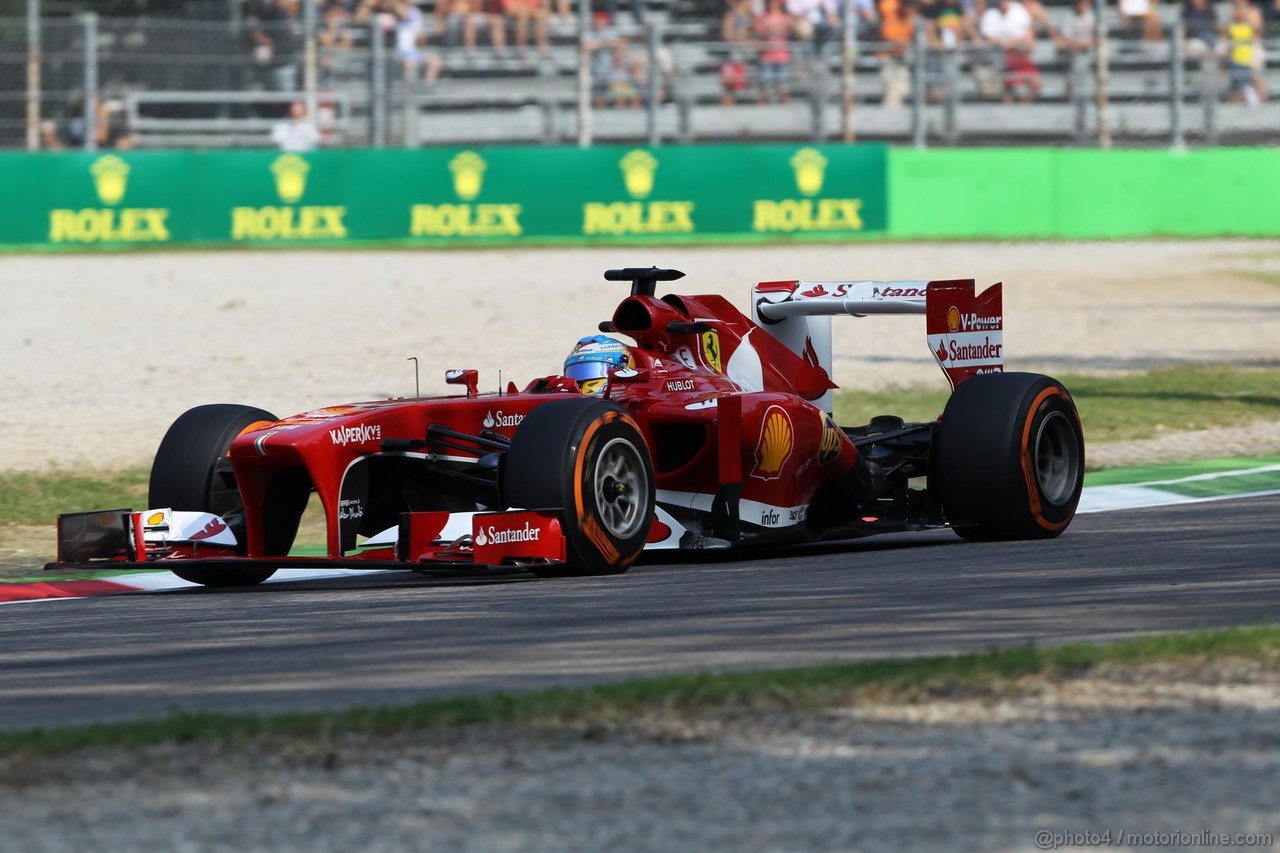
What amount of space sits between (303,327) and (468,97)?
721 centimetres

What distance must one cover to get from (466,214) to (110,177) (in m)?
4.22

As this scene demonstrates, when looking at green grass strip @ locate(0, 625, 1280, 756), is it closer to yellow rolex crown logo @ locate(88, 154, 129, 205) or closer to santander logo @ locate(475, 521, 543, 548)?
santander logo @ locate(475, 521, 543, 548)

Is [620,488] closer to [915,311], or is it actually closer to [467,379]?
[467,379]

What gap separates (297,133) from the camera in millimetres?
24703

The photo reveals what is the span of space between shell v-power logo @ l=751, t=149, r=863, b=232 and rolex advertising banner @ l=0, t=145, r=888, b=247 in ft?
0.04

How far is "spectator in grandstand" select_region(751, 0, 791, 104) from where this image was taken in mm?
25812

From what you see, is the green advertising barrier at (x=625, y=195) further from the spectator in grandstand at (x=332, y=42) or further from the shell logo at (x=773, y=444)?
the shell logo at (x=773, y=444)

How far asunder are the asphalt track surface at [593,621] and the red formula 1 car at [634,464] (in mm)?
184

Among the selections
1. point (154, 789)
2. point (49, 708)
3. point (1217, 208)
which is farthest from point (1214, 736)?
point (1217, 208)

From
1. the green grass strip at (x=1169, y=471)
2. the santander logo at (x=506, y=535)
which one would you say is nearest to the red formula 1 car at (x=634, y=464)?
the santander logo at (x=506, y=535)

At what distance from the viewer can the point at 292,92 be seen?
978 inches

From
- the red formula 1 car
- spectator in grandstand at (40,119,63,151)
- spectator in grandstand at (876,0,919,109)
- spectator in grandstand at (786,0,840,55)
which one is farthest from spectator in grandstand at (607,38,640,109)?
the red formula 1 car

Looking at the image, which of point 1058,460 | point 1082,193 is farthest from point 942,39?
point 1058,460

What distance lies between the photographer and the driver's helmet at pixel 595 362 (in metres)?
8.53
